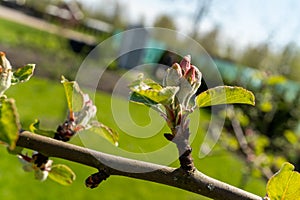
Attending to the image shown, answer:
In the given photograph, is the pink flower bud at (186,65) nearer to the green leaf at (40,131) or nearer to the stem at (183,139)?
the stem at (183,139)

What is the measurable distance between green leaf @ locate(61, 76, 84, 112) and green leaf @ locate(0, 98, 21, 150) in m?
0.14

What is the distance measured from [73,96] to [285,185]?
203mm

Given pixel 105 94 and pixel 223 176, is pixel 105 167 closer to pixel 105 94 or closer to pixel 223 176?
pixel 223 176

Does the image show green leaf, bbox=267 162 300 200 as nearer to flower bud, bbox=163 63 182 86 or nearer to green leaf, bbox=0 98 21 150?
flower bud, bbox=163 63 182 86

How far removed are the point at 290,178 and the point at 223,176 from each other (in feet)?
14.8

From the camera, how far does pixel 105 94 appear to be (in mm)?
6629

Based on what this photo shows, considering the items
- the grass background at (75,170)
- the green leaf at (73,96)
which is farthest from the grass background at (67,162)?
the green leaf at (73,96)

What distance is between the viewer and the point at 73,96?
41cm

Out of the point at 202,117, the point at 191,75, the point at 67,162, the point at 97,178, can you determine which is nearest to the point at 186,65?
the point at 191,75

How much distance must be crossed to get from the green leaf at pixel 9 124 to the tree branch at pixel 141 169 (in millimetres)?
58

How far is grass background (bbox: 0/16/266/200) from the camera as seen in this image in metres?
3.10

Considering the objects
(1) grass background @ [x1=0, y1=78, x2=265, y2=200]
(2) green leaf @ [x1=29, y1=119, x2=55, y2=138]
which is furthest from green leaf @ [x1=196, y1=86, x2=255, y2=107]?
(1) grass background @ [x1=0, y1=78, x2=265, y2=200]

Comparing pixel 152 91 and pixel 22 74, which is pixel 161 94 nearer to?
pixel 152 91

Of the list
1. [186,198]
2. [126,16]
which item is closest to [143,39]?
[186,198]
